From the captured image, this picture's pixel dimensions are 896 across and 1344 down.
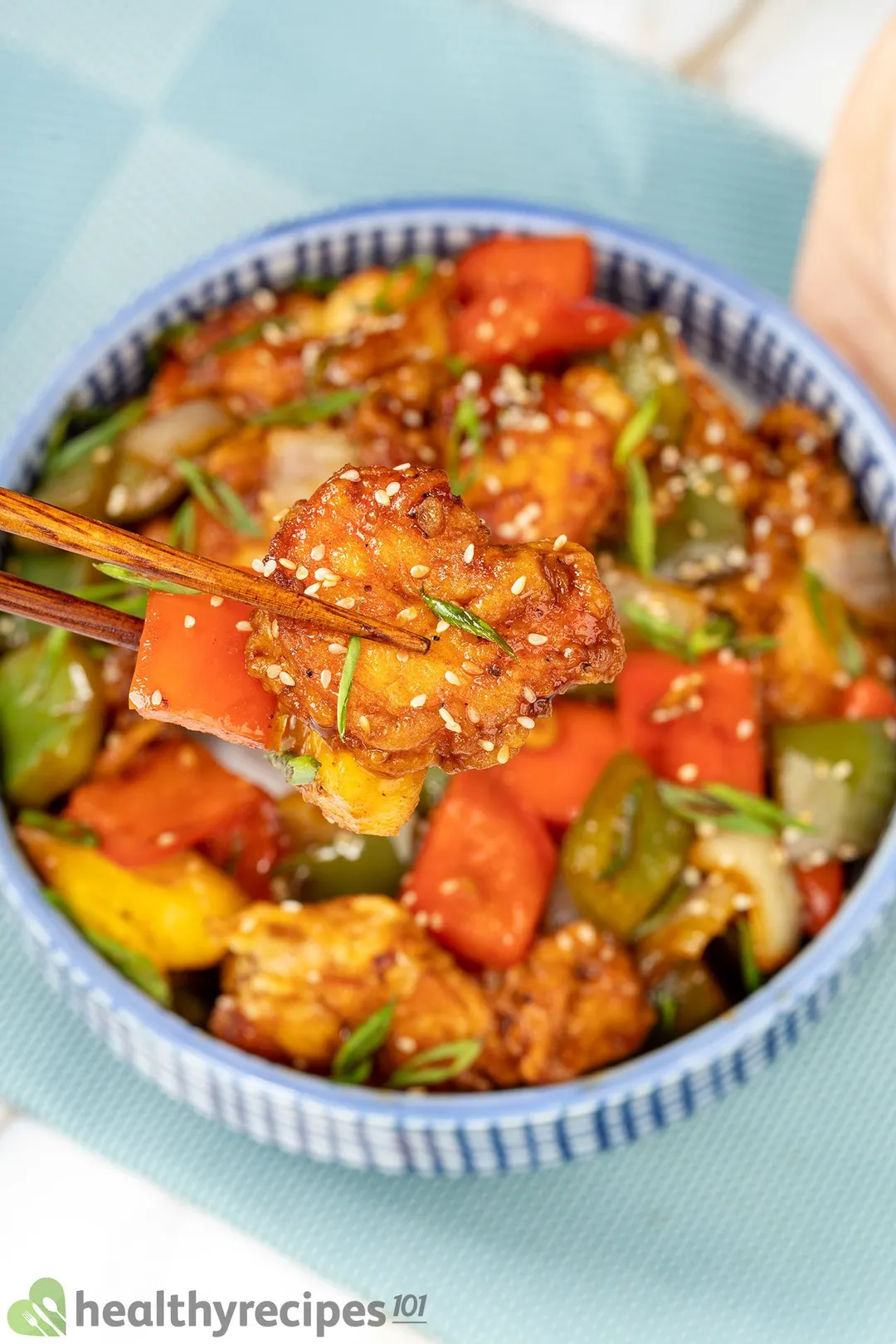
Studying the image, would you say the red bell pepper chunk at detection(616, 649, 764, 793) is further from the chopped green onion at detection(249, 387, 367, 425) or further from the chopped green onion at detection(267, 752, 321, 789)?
the chopped green onion at detection(267, 752, 321, 789)

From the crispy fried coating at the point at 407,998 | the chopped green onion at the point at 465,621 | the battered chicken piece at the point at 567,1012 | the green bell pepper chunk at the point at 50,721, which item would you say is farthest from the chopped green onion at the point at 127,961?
the chopped green onion at the point at 465,621

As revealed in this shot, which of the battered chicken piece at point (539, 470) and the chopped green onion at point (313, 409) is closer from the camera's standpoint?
the battered chicken piece at point (539, 470)

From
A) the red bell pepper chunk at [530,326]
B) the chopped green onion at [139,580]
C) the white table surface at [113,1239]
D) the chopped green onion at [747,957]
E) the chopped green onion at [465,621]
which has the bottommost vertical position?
the white table surface at [113,1239]

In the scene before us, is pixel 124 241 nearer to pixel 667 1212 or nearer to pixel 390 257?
pixel 390 257

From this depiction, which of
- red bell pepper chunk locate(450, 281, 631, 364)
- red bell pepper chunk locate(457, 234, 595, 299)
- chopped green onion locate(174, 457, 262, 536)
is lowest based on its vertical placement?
chopped green onion locate(174, 457, 262, 536)

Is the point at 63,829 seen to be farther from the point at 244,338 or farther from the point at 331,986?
the point at 244,338

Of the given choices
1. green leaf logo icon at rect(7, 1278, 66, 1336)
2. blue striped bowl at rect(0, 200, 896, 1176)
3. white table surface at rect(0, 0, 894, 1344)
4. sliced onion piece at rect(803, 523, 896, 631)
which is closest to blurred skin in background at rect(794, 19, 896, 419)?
blue striped bowl at rect(0, 200, 896, 1176)

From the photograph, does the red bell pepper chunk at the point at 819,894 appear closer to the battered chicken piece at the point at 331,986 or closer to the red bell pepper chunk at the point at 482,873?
the red bell pepper chunk at the point at 482,873

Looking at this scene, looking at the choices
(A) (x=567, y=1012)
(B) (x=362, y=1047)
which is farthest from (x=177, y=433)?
(A) (x=567, y=1012)
